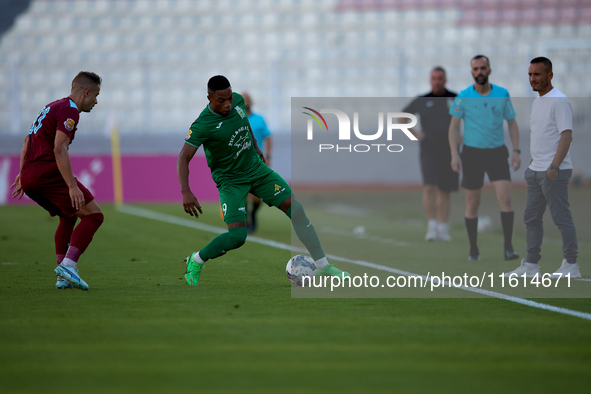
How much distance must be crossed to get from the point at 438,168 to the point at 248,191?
4.74 meters

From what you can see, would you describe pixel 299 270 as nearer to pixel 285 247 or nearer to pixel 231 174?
pixel 231 174

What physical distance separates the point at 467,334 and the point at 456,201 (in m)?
13.9

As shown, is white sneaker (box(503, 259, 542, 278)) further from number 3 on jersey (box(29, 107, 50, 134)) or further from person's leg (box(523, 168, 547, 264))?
number 3 on jersey (box(29, 107, 50, 134))

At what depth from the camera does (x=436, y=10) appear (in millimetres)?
25516

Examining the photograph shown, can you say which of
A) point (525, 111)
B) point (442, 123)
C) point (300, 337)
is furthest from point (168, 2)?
point (300, 337)

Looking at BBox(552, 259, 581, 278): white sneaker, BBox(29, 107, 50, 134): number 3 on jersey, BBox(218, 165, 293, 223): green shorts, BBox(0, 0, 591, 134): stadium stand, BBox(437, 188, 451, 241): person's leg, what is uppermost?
BBox(0, 0, 591, 134): stadium stand

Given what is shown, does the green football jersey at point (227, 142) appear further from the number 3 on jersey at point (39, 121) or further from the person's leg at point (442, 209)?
the person's leg at point (442, 209)

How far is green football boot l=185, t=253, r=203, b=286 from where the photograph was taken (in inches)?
237

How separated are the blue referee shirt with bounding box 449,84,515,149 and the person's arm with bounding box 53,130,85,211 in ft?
13.6

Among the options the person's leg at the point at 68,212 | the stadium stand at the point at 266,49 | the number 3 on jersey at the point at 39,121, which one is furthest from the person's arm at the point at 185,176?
the stadium stand at the point at 266,49

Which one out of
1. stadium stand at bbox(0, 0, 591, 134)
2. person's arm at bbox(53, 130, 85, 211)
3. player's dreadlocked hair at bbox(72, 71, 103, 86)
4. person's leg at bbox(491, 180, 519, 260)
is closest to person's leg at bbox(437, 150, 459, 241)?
person's leg at bbox(491, 180, 519, 260)

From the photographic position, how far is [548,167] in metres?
6.27

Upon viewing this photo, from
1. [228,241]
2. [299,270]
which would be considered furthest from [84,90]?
[299,270]

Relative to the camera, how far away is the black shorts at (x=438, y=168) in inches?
393
